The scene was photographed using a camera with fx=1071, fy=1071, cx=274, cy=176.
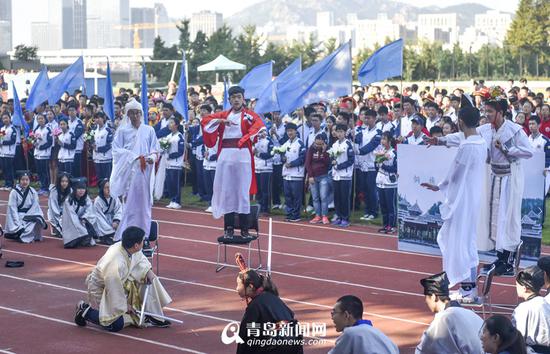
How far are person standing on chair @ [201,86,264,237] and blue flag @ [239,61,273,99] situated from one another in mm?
9578

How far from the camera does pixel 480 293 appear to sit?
12.6 metres

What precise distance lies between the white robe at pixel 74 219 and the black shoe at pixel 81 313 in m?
5.03

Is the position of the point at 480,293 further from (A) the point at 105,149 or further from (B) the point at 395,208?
(A) the point at 105,149

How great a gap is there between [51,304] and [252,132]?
3655 mm

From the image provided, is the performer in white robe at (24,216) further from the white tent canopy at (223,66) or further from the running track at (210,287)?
the white tent canopy at (223,66)

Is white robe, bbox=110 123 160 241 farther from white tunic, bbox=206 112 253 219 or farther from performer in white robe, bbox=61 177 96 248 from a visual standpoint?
performer in white robe, bbox=61 177 96 248

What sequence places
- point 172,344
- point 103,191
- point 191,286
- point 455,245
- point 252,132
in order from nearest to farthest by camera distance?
1. point 172,344
2. point 455,245
3. point 191,286
4. point 252,132
5. point 103,191

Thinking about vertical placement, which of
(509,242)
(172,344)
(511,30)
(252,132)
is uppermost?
(511,30)

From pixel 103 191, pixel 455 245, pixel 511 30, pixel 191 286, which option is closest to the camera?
pixel 455 245

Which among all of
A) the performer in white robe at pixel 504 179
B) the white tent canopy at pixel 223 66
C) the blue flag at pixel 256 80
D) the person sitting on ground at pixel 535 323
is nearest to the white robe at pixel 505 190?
the performer in white robe at pixel 504 179

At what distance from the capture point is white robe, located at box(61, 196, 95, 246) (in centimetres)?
1636

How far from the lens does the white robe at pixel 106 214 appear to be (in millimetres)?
16781

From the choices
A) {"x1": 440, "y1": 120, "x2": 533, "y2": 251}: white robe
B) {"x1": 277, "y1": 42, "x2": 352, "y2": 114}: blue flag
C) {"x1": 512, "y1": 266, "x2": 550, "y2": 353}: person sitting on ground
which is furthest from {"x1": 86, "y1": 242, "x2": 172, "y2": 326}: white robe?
{"x1": 277, "y1": 42, "x2": 352, "y2": 114}: blue flag

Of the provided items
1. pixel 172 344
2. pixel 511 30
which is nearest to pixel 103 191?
pixel 172 344
